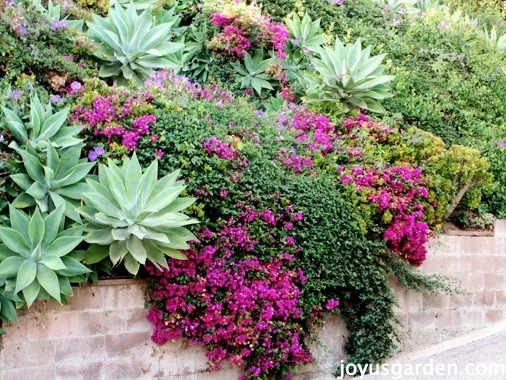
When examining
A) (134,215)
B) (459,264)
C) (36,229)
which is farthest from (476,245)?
(36,229)

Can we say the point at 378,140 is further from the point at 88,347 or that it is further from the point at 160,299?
the point at 88,347

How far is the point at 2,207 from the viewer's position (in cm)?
588

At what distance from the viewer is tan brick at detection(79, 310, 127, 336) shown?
603cm

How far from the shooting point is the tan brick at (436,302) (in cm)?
811

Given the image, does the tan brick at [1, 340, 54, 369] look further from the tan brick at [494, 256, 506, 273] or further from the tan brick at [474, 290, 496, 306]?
the tan brick at [494, 256, 506, 273]

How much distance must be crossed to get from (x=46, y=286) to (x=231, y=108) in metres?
3.02

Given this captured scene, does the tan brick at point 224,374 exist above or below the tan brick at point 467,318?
below

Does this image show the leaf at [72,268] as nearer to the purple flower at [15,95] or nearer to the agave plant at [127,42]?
the purple flower at [15,95]

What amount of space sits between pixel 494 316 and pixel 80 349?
16.9 feet

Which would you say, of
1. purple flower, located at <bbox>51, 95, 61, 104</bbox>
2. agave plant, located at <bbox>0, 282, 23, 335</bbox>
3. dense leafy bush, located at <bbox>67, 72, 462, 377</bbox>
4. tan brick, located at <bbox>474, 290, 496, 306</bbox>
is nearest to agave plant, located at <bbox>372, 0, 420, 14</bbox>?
dense leafy bush, located at <bbox>67, 72, 462, 377</bbox>

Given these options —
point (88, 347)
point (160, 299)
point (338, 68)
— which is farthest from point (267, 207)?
point (338, 68)

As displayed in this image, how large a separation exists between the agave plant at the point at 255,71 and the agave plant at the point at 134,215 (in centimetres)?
388

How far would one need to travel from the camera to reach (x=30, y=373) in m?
5.79

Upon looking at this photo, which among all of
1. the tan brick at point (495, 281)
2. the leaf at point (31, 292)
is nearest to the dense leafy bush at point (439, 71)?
the tan brick at point (495, 281)
